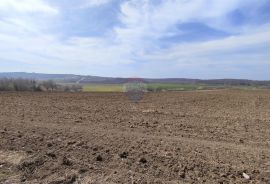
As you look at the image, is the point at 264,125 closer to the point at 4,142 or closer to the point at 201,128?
the point at 201,128

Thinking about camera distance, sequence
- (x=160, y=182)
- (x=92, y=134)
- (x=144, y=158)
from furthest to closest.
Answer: (x=92, y=134), (x=144, y=158), (x=160, y=182)

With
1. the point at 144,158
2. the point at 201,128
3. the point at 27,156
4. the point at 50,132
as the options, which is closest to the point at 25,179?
the point at 27,156

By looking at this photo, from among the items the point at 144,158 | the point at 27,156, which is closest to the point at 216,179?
the point at 144,158

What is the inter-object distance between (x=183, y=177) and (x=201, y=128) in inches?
246

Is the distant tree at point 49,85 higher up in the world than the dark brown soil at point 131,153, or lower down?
lower down

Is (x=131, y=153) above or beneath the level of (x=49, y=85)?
above

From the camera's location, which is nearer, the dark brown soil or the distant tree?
the dark brown soil

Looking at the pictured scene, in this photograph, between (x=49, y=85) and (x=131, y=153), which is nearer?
(x=131, y=153)

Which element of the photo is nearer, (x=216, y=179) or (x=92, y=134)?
(x=216, y=179)

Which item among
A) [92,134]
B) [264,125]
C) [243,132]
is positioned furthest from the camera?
[264,125]

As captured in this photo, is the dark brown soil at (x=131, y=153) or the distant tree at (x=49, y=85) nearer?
the dark brown soil at (x=131, y=153)

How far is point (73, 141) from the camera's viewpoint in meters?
9.47

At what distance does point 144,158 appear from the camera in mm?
7703

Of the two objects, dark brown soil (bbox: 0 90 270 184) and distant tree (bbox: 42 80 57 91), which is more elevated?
dark brown soil (bbox: 0 90 270 184)
